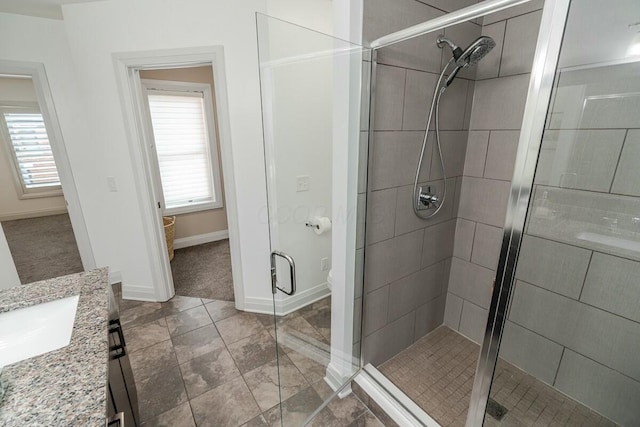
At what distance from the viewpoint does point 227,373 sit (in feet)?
6.10

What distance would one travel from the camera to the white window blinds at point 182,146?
340 cm

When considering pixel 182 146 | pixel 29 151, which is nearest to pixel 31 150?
pixel 29 151

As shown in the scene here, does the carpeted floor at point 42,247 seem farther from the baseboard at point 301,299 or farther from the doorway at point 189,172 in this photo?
the baseboard at point 301,299

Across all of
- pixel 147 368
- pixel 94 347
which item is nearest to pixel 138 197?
pixel 147 368

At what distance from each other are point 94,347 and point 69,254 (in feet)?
12.7

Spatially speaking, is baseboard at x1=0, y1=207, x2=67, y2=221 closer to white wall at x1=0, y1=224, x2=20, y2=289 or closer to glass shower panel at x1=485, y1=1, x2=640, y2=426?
white wall at x1=0, y1=224, x2=20, y2=289

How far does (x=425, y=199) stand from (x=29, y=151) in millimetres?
6785

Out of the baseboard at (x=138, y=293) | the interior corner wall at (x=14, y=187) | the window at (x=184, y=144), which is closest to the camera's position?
the baseboard at (x=138, y=293)

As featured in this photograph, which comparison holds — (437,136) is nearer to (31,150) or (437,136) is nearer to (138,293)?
(138,293)

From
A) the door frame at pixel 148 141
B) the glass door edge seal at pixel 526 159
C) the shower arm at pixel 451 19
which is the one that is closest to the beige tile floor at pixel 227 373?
the door frame at pixel 148 141

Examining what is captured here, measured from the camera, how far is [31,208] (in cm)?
516

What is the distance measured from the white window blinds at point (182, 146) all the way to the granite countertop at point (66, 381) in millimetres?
2795

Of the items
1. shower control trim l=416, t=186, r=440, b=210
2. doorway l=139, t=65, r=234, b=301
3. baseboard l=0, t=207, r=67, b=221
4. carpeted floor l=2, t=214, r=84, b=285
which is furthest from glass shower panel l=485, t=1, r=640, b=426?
baseboard l=0, t=207, r=67, b=221

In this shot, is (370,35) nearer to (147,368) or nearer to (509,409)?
(509,409)
